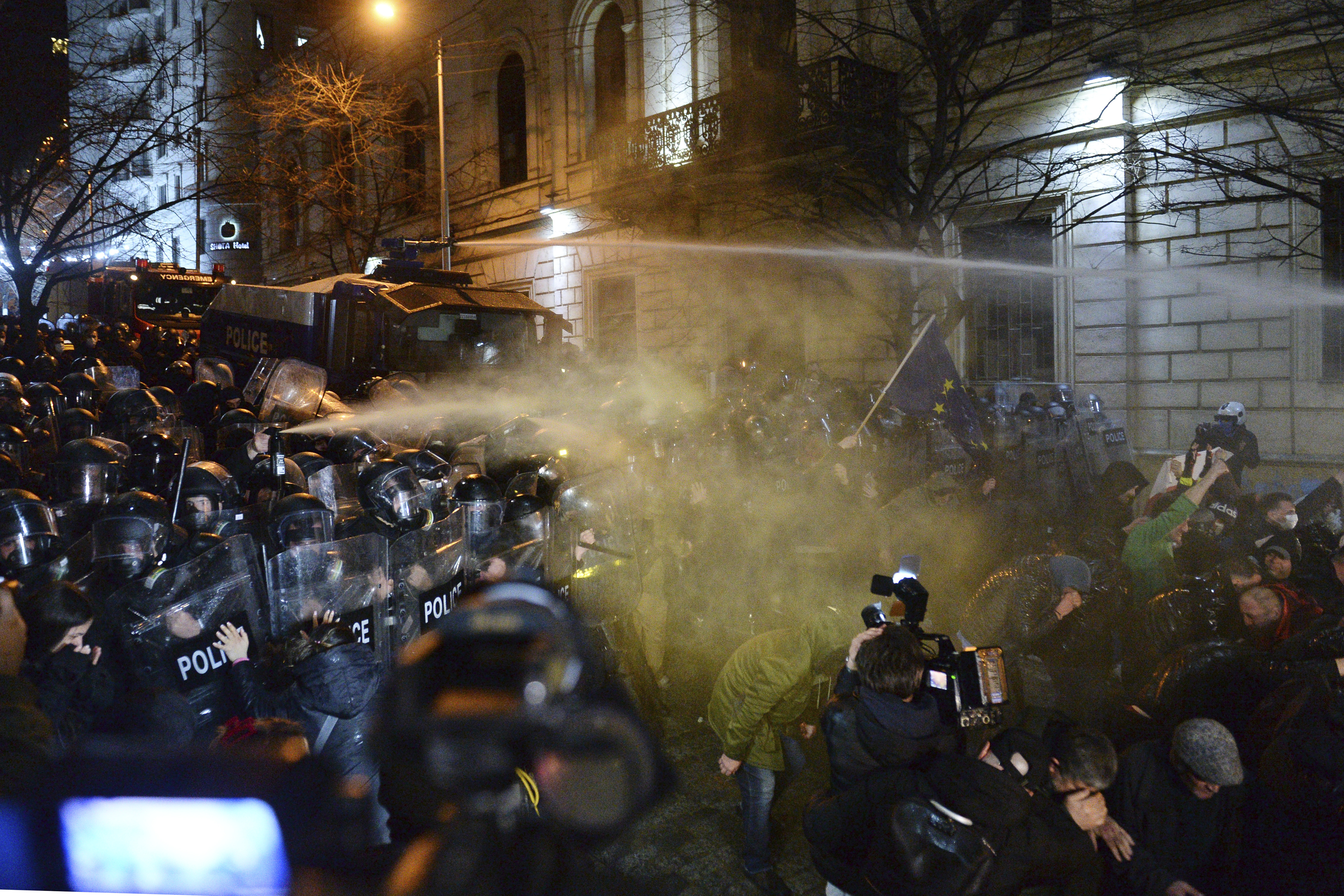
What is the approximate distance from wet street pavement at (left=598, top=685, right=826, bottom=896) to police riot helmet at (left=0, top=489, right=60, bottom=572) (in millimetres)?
2931

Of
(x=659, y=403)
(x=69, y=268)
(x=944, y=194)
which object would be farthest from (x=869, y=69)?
(x=69, y=268)

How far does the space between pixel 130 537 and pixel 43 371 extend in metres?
8.85

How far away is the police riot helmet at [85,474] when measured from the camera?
5.43 metres

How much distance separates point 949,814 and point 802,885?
181 centimetres

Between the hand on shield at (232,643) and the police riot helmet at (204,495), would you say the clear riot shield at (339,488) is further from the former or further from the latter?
the hand on shield at (232,643)

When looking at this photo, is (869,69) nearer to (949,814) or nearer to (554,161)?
(554,161)

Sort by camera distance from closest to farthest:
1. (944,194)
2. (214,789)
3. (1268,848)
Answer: (214,789) → (1268,848) → (944,194)

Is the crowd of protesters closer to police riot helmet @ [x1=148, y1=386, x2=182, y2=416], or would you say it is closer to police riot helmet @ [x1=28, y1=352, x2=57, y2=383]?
police riot helmet @ [x1=148, y1=386, x2=182, y2=416]

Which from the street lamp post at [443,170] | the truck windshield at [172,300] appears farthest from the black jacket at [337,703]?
the truck windshield at [172,300]

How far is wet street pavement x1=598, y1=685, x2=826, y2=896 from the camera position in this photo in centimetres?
386

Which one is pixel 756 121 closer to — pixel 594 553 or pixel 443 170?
pixel 443 170

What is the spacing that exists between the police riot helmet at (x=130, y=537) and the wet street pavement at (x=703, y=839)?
238 centimetres

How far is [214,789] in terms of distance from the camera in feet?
7.08

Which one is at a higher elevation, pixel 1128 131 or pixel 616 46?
pixel 616 46
